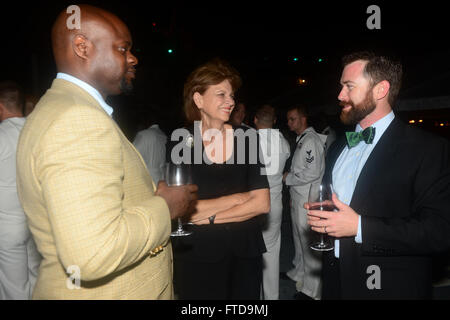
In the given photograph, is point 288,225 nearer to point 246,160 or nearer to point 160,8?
point 246,160

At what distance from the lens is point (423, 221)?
1.48 meters

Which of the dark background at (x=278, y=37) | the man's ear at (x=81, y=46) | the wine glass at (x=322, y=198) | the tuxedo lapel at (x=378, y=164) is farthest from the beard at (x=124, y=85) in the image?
the dark background at (x=278, y=37)

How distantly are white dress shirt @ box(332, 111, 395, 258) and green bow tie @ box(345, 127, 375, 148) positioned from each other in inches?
1.7

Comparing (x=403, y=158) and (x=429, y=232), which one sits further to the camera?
(x=403, y=158)

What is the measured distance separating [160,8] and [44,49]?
4552mm

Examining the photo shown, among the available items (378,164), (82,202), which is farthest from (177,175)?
(378,164)

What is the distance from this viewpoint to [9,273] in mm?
3047

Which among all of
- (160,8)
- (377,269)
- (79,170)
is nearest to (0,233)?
(79,170)

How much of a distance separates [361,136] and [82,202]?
1.62m

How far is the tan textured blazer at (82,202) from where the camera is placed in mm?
899

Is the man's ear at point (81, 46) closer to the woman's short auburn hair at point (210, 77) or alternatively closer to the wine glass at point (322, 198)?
the woman's short auburn hair at point (210, 77)

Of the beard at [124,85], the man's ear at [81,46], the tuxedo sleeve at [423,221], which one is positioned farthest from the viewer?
the tuxedo sleeve at [423,221]

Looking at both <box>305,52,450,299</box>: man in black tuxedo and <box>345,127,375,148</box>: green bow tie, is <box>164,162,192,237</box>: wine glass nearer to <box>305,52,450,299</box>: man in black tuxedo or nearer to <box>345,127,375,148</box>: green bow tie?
<box>305,52,450,299</box>: man in black tuxedo

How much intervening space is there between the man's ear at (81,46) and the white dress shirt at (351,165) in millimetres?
1567
